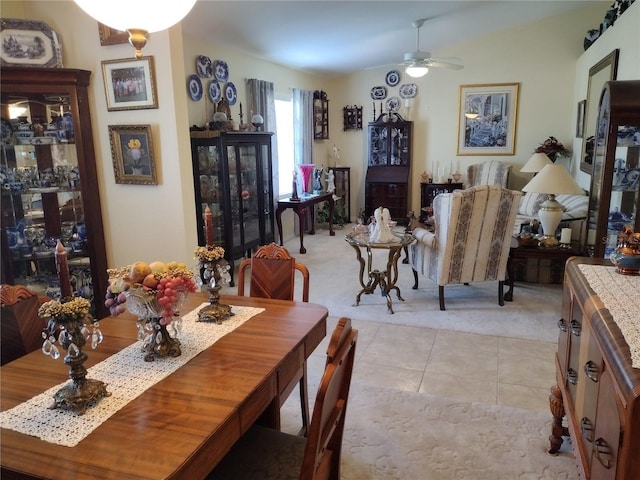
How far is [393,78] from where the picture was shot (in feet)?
23.4

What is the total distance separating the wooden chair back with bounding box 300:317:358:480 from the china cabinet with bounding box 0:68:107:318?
2550 millimetres

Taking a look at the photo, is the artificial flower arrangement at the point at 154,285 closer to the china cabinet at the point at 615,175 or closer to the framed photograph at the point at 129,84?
the framed photograph at the point at 129,84

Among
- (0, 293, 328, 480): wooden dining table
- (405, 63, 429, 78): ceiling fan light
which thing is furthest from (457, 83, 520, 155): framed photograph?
(0, 293, 328, 480): wooden dining table

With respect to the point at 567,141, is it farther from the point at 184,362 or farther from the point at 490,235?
the point at 184,362

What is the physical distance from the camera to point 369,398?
247cm

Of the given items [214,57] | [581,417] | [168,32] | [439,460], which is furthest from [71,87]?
[581,417]

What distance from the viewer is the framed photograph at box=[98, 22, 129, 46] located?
287 cm

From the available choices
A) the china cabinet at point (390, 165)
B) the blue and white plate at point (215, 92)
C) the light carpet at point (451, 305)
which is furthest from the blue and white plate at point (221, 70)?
the china cabinet at point (390, 165)

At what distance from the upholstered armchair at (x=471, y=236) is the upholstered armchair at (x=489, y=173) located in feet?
10.3

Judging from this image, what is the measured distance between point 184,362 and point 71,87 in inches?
95.2

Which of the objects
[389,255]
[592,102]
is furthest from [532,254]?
[592,102]

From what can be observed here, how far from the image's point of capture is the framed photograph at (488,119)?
21.9 ft

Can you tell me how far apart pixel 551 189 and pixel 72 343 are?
139 inches

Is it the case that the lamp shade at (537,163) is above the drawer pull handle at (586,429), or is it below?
above
